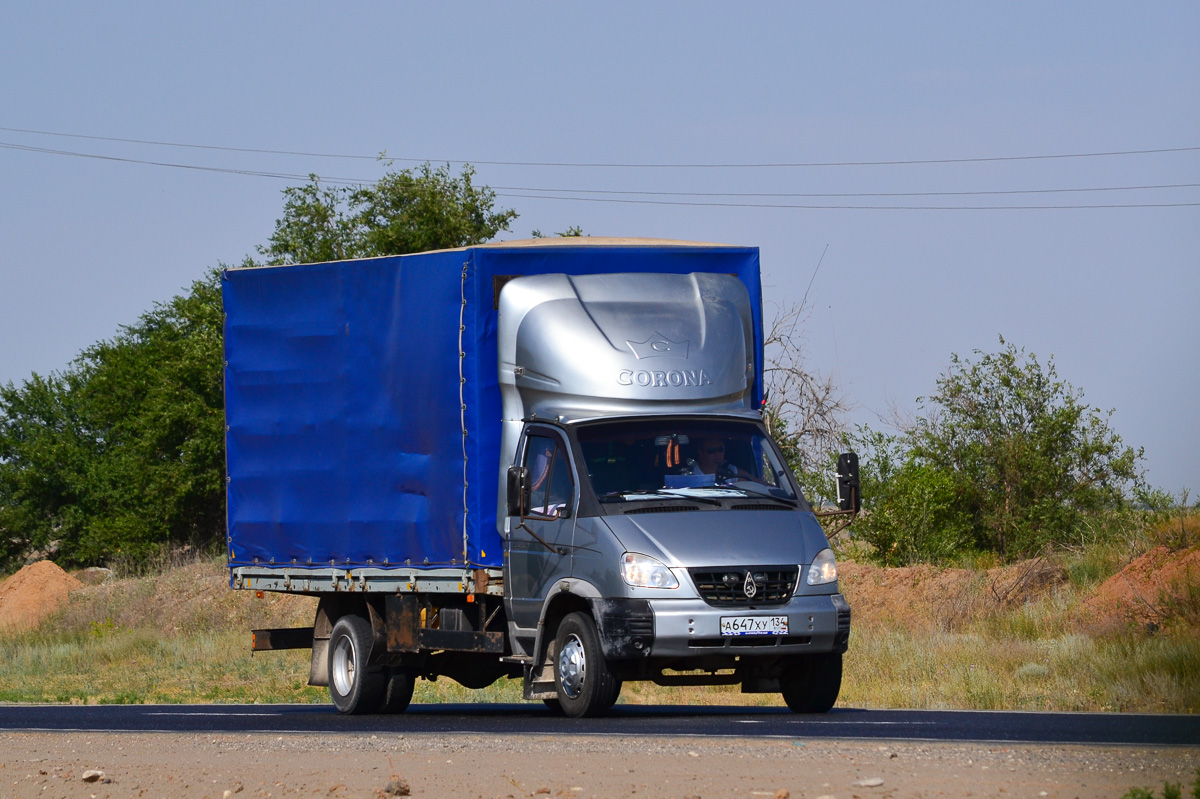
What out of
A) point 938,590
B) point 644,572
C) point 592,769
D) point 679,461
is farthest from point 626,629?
point 938,590

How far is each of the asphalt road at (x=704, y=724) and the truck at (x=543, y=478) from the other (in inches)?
16.7

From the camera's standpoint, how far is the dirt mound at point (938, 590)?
26.9 m

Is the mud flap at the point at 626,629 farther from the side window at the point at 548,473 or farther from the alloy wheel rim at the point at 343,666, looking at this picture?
the alloy wheel rim at the point at 343,666

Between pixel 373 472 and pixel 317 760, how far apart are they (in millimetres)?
5017

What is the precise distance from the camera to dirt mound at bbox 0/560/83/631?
1716 inches

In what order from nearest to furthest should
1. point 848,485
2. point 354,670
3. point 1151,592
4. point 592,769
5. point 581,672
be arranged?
point 592,769, point 581,672, point 848,485, point 354,670, point 1151,592

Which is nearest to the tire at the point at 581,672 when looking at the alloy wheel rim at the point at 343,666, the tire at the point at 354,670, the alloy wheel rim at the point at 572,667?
the alloy wheel rim at the point at 572,667

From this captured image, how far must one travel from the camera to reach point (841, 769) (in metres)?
8.93

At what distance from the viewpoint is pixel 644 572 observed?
1216 centimetres

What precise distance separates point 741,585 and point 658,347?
2.35 meters

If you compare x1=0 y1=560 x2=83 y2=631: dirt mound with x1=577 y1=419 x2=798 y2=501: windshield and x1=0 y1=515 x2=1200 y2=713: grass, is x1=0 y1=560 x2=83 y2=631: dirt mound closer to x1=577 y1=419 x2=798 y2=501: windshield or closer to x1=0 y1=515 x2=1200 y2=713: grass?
x1=0 y1=515 x2=1200 y2=713: grass

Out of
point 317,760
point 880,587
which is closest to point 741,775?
point 317,760

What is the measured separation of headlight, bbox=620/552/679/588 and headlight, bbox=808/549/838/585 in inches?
45.3

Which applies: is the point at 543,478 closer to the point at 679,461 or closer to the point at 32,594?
the point at 679,461
